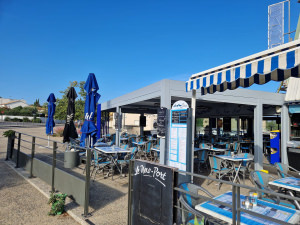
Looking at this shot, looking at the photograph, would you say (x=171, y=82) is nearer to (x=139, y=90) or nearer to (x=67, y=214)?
(x=139, y=90)

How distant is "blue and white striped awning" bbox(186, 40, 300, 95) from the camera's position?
8.33 ft

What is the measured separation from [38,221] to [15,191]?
5.70 feet

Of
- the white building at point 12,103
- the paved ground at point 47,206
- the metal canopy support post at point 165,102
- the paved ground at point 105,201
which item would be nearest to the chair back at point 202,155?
the paved ground at point 47,206

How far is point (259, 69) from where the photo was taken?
2861mm

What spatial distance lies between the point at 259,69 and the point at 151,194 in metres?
2.21

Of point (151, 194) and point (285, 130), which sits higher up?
point (285, 130)

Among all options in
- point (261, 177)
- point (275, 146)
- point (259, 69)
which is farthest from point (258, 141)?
point (259, 69)

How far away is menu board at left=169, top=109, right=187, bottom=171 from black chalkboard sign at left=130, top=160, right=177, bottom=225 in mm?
2422

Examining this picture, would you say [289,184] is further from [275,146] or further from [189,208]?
Answer: [275,146]

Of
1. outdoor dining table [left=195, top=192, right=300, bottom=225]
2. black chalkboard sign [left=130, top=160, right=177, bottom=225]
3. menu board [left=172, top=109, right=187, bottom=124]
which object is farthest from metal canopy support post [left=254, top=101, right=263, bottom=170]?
black chalkboard sign [left=130, top=160, right=177, bottom=225]

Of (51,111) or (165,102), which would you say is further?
(51,111)

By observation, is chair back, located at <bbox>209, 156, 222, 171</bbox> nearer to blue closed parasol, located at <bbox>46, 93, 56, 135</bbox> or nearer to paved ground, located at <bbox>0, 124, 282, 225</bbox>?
paved ground, located at <bbox>0, 124, 282, 225</bbox>

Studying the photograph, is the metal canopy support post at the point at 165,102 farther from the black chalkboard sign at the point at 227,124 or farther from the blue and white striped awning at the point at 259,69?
the black chalkboard sign at the point at 227,124

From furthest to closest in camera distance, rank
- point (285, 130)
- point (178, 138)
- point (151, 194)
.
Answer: point (285, 130) < point (178, 138) < point (151, 194)
